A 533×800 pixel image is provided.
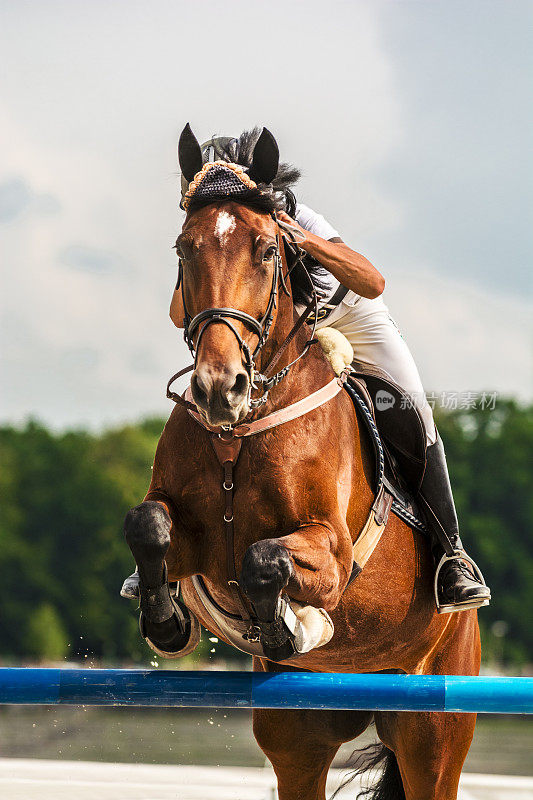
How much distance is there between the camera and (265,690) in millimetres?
2973

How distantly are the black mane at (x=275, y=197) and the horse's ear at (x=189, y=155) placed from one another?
108mm

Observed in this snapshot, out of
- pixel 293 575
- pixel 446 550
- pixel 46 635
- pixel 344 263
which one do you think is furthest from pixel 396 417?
pixel 46 635

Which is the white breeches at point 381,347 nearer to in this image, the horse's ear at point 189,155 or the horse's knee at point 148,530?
the horse's ear at point 189,155

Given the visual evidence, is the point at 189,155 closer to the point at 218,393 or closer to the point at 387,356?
Result: the point at 218,393

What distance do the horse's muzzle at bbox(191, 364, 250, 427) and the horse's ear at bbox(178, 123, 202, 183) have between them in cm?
85

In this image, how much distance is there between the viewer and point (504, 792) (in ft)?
27.0

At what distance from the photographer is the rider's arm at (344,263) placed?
3371mm

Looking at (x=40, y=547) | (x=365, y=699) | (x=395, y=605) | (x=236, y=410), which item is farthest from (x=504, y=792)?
(x=40, y=547)

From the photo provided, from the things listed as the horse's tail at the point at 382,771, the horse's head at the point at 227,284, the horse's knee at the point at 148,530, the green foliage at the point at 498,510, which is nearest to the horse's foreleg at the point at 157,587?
the horse's knee at the point at 148,530

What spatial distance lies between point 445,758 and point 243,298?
242 centimetres

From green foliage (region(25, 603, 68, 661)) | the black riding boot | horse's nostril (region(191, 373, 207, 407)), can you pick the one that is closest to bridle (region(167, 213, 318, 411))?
horse's nostril (region(191, 373, 207, 407))

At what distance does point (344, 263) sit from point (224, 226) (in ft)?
1.59

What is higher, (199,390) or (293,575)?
(199,390)

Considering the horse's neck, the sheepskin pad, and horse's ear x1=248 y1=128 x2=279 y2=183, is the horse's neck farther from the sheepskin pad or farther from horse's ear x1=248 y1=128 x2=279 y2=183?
horse's ear x1=248 y1=128 x2=279 y2=183
